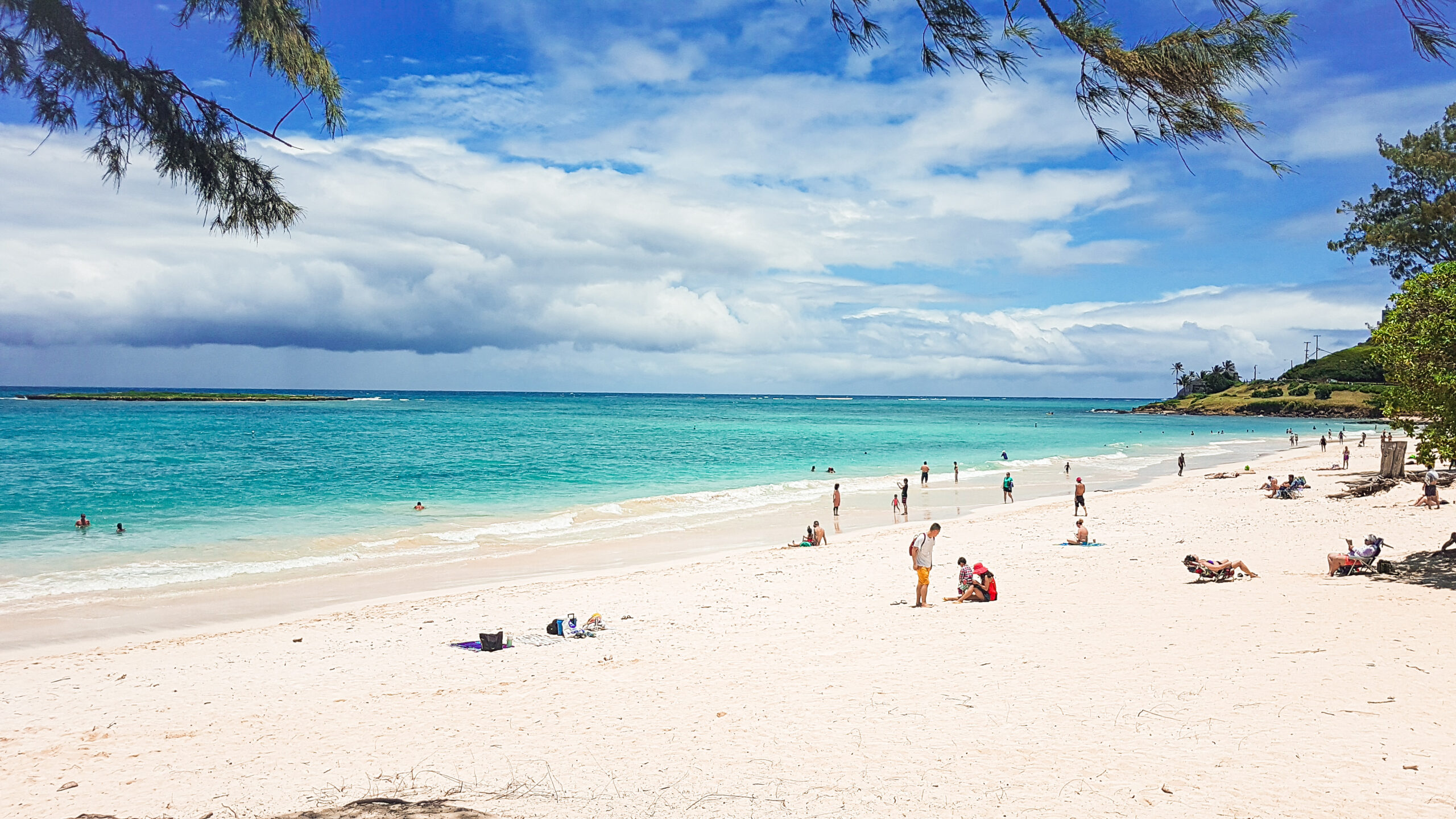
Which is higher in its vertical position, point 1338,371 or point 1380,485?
point 1338,371

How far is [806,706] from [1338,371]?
165261mm

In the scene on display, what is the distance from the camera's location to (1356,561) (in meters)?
12.8

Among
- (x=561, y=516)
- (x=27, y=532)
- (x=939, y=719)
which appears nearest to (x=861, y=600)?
(x=939, y=719)

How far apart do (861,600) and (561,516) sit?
55.9ft

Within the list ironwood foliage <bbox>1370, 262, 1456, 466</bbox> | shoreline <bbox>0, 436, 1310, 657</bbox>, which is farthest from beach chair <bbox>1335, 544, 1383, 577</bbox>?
shoreline <bbox>0, 436, 1310, 657</bbox>

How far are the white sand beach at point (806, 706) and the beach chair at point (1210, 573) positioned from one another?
306mm

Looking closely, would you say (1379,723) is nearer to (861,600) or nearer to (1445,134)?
(861,600)

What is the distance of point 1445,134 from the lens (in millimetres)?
17734

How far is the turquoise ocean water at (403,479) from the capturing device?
71.0 ft

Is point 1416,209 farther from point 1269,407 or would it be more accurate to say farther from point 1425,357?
point 1269,407

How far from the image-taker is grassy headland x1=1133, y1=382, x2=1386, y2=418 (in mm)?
110438

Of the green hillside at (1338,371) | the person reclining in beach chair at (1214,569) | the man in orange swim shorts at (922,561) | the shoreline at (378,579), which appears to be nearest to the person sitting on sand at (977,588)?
the man in orange swim shorts at (922,561)

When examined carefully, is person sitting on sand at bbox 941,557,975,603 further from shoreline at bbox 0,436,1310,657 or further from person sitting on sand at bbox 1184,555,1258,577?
shoreline at bbox 0,436,1310,657

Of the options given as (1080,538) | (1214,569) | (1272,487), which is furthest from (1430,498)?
(1214,569)
